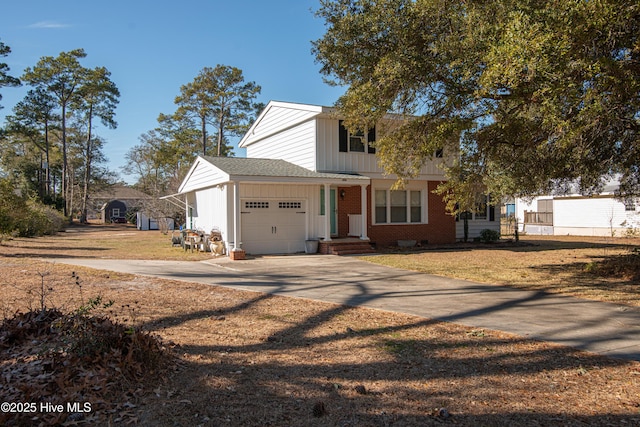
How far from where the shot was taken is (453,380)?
446cm

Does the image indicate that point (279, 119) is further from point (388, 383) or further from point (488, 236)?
point (388, 383)

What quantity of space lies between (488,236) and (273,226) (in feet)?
36.6

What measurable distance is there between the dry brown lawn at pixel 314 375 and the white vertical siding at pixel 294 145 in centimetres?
1151

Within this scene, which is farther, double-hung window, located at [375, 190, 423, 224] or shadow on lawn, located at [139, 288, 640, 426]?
double-hung window, located at [375, 190, 423, 224]

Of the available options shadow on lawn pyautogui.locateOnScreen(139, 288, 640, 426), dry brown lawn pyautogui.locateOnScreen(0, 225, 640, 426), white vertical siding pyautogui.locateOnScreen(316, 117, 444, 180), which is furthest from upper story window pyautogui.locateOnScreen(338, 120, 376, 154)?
shadow on lawn pyautogui.locateOnScreen(139, 288, 640, 426)

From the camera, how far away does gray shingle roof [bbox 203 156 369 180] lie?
52.1ft

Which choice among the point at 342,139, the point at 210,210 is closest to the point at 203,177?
the point at 210,210

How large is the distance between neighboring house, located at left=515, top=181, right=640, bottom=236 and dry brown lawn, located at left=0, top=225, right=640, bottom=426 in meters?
25.3

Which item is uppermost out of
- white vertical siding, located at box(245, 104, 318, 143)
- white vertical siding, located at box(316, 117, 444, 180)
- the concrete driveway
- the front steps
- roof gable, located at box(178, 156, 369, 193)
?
white vertical siding, located at box(245, 104, 318, 143)

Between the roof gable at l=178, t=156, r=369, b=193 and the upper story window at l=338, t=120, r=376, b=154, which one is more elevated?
the upper story window at l=338, t=120, r=376, b=154

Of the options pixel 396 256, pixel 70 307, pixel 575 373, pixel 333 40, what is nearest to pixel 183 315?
pixel 70 307

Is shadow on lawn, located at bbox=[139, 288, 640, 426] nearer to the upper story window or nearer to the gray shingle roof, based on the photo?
the gray shingle roof

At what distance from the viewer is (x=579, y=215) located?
31156mm

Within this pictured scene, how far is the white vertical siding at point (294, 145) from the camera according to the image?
18.1 metres
